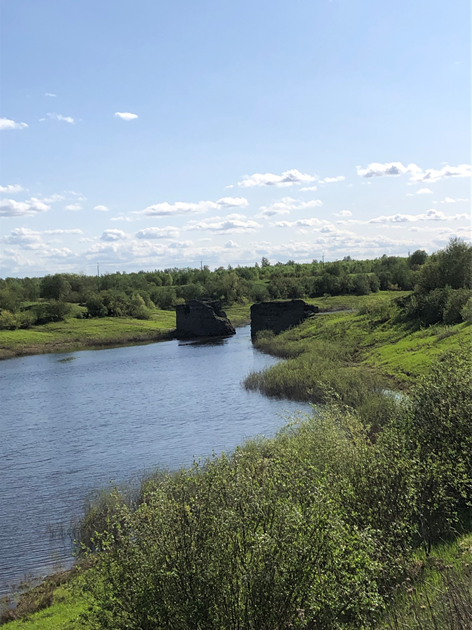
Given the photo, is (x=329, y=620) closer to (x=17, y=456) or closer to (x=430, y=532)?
(x=430, y=532)

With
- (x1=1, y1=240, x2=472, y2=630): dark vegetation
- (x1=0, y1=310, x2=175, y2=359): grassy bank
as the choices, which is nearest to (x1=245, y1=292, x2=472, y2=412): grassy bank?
(x1=1, y1=240, x2=472, y2=630): dark vegetation

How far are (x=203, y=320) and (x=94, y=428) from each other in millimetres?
59728

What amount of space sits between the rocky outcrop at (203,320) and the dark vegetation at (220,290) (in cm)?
2231

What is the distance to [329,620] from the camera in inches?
365

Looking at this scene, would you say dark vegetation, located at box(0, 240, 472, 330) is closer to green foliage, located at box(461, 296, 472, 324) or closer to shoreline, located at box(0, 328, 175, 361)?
green foliage, located at box(461, 296, 472, 324)

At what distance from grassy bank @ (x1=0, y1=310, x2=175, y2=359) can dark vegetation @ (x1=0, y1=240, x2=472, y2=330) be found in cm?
467

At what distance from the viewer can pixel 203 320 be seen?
94750mm

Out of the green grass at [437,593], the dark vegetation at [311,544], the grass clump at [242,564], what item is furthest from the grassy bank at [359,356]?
the grass clump at [242,564]

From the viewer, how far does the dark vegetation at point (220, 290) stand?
2151 inches

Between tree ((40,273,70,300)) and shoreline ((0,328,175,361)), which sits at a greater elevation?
tree ((40,273,70,300))

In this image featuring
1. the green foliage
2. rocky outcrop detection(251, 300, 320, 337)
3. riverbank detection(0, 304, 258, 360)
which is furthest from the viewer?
riverbank detection(0, 304, 258, 360)

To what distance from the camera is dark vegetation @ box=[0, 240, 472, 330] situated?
54.6 m

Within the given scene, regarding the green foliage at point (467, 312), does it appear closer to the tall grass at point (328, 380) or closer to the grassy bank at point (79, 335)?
the tall grass at point (328, 380)

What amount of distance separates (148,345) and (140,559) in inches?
3133
